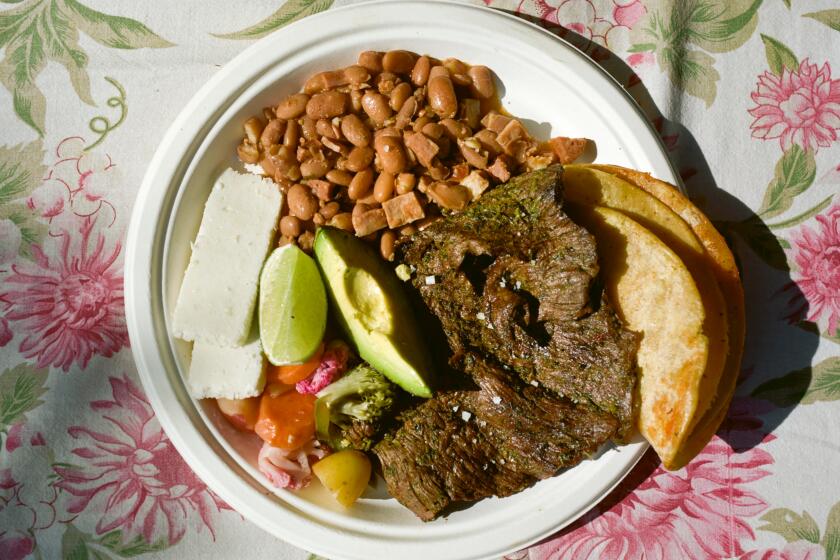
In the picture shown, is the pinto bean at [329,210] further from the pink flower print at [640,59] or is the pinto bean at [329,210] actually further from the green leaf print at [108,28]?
the pink flower print at [640,59]

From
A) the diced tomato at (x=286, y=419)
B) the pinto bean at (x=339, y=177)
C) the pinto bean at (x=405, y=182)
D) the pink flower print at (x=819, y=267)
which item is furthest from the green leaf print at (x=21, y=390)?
the pink flower print at (x=819, y=267)

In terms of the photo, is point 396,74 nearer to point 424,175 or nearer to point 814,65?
point 424,175

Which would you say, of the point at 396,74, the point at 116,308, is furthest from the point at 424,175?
the point at 116,308

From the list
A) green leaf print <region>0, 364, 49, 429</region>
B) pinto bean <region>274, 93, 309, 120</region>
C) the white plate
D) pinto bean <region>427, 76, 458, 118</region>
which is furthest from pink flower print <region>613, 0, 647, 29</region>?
green leaf print <region>0, 364, 49, 429</region>

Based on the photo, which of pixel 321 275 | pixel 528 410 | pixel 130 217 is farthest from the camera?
pixel 130 217

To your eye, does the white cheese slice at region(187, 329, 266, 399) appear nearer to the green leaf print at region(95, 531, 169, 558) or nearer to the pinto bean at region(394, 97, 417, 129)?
the green leaf print at region(95, 531, 169, 558)

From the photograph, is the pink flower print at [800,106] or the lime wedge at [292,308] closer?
the lime wedge at [292,308]

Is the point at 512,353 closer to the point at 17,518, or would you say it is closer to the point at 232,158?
the point at 232,158

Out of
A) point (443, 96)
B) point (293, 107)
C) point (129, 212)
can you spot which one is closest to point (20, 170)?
point (129, 212)
